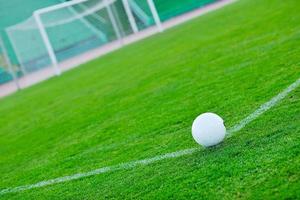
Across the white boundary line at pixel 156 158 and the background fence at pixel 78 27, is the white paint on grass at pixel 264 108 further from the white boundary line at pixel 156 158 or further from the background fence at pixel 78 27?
the background fence at pixel 78 27

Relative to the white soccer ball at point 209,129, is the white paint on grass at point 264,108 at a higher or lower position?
lower

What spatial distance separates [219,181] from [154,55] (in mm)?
9329

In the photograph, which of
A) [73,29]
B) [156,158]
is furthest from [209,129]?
[73,29]

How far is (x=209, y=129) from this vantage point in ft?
13.7

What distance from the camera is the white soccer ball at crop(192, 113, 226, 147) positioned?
4.18 meters

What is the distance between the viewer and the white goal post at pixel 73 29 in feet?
70.4

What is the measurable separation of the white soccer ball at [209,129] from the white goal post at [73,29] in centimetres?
1430

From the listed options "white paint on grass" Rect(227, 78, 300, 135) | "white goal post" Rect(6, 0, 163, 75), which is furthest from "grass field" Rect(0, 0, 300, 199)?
"white goal post" Rect(6, 0, 163, 75)

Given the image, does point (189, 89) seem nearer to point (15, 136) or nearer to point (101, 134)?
point (101, 134)

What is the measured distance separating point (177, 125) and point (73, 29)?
22218 millimetres

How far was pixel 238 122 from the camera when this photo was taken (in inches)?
197

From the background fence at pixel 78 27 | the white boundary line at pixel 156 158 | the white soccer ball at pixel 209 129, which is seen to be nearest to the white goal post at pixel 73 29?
the background fence at pixel 78 27

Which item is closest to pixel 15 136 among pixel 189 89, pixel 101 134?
pixel 101 134

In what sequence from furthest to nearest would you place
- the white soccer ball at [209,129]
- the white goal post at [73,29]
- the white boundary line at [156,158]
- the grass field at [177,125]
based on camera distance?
the white goal post at [73,29], the white boundary line at [156,158], the white soccer ball at [209,129], the grass field at [177,125]
